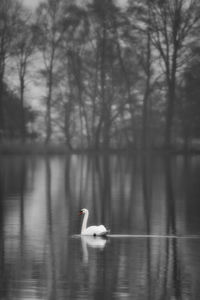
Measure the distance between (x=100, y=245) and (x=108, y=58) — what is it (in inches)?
1745

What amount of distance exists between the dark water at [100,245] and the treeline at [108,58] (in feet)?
95.6

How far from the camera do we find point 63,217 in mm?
14344

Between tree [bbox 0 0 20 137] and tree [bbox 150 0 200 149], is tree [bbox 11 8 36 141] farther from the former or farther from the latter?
tree [bbox 150 0 200 149]

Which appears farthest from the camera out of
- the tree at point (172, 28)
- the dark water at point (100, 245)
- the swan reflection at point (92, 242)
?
the tree at point (172, 28)

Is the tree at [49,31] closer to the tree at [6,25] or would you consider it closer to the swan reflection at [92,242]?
the tree at [6,25]

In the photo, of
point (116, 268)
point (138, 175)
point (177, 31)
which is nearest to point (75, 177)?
point (138, 175)

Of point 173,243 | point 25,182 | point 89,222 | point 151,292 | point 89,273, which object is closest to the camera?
point 151,292

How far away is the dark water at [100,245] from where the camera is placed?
7.41m

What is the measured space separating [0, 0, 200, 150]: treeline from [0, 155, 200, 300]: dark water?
29.1 meters

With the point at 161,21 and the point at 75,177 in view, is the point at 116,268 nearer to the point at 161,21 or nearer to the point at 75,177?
the point at 75,177

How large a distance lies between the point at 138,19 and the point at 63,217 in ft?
120

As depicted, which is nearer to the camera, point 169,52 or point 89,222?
point 89,222

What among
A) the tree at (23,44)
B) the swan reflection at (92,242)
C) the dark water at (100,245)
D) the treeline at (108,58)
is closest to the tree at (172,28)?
the treeline at (108,58)

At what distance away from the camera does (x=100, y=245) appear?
419 inches
